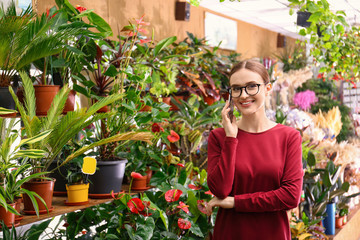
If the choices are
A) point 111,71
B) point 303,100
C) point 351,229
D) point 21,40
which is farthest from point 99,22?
point 303,100

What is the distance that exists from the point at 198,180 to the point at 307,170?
1.64 meters

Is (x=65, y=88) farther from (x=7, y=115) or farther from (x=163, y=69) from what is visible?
(x=163, y=69)

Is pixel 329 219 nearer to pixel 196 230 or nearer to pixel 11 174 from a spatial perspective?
pixel 196 230

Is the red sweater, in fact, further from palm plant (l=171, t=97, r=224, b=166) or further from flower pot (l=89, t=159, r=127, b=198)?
palm plant (l=171, t=97, r=224, b=166)

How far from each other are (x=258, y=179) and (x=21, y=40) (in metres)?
1.10

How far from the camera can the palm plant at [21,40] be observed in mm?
1774

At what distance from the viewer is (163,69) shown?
2684 mm

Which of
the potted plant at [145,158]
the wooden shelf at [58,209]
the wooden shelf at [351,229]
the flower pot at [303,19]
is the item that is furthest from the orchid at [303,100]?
the wooden shelf at [58,209]

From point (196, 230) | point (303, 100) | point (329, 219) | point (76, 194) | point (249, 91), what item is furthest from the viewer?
point (303, 100)

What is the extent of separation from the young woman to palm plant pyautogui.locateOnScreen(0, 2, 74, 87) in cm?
77

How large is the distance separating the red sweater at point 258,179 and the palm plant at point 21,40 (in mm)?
829

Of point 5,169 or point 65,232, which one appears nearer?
point 5,169

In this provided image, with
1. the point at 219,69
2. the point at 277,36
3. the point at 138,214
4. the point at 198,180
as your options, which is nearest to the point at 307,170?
the point at 219,69

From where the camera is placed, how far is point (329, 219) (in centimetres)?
406
